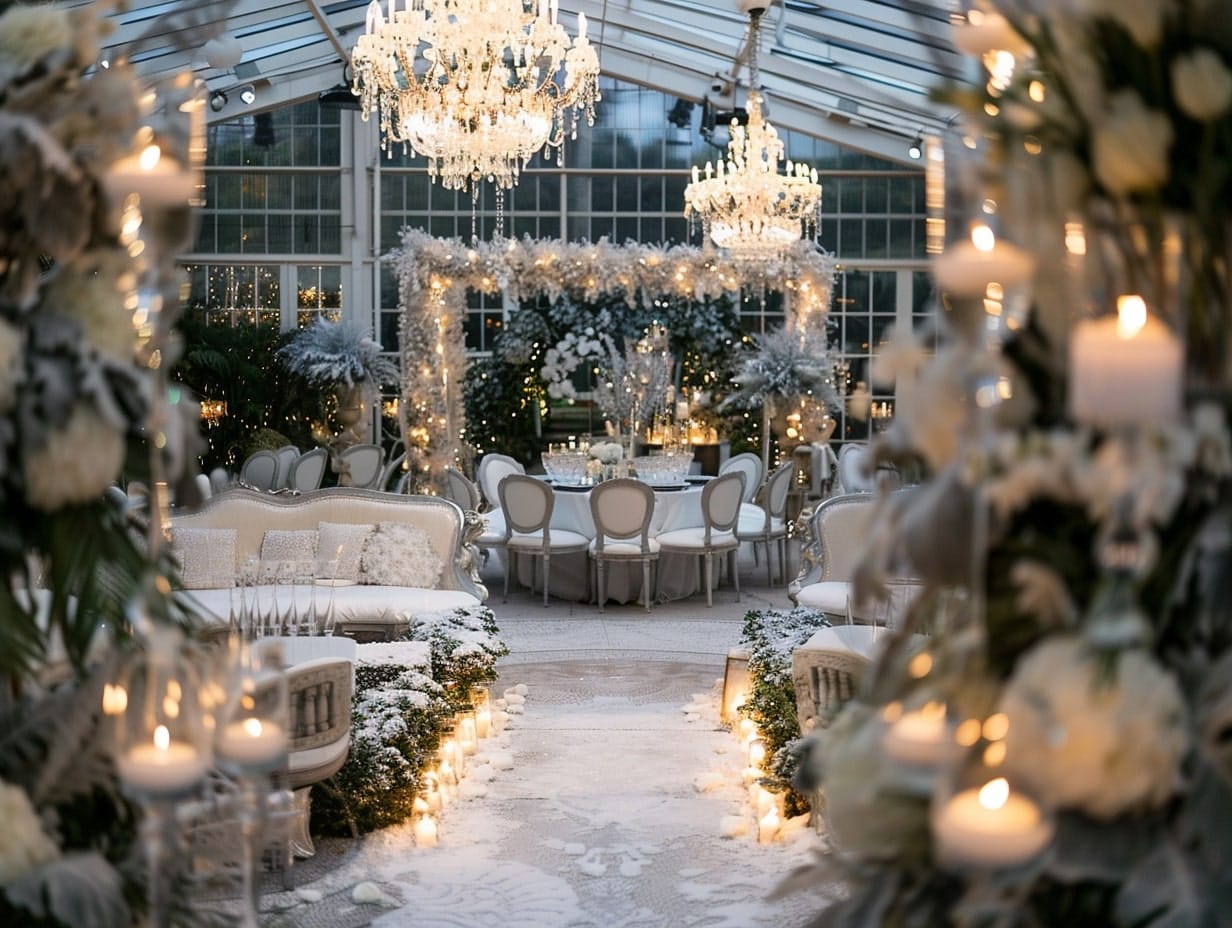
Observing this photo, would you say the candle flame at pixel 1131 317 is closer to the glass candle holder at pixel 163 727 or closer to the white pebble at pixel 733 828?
the glass candle holder at pixel 163 727

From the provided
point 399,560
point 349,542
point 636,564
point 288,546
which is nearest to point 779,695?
point 399,560

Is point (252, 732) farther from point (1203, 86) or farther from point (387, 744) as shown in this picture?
point (387, 744)

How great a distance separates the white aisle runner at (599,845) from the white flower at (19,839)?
219cm

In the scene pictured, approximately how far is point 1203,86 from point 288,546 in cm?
672

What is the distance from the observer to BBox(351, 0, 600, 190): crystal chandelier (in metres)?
7.09

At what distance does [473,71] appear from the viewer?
734cm

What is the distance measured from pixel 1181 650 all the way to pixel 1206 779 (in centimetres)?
10

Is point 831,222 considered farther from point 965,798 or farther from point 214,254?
point 965,798

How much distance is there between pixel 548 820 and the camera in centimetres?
493

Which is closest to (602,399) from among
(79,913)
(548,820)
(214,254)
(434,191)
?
(434,191)

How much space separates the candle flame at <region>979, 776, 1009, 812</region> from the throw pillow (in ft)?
21.0

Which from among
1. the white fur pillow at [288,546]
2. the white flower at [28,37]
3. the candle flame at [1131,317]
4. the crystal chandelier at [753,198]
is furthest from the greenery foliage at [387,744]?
the crystal chandelier at [753,198]

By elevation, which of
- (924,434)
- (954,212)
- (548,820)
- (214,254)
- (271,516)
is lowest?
(548,820)

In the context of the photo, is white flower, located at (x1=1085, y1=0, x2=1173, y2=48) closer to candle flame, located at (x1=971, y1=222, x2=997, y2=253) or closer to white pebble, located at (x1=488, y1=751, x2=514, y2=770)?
candle flame, located at (x1=971, y1=222, x2=997, y2=253)
